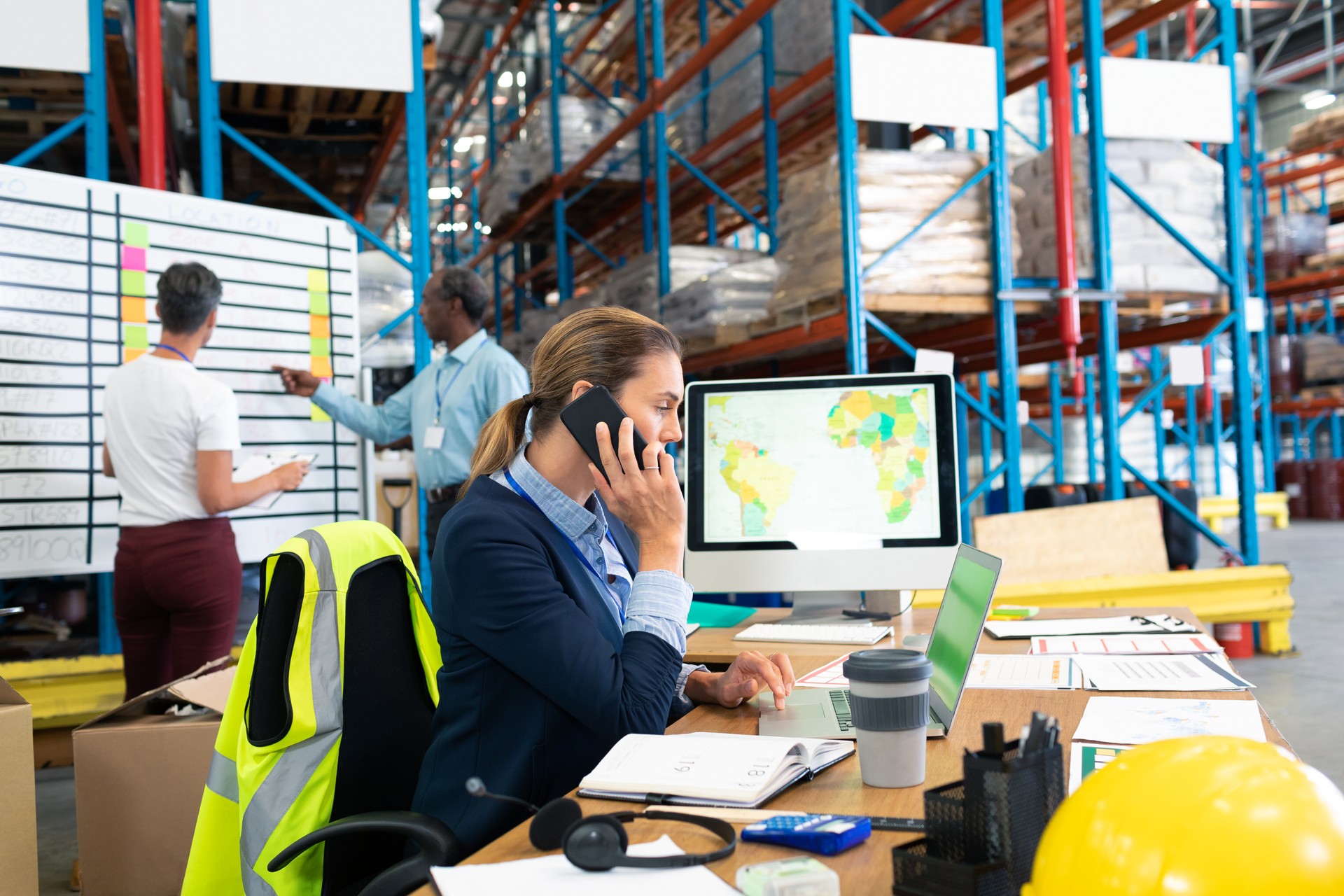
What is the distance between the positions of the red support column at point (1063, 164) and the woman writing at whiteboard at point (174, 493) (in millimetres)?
4302

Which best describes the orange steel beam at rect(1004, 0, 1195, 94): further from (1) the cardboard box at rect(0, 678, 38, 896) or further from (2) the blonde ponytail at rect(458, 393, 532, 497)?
(1) the cardboard box at rect(0, 678, 38, 896)

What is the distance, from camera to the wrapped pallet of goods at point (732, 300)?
264 inches

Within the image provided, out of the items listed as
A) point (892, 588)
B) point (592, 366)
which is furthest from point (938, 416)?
point (592, 366)

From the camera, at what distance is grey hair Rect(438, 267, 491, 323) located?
4.58 m

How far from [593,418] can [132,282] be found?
11.0 ft

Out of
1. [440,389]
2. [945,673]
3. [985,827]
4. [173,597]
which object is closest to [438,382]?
[440,389]

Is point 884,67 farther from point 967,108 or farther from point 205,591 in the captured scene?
point 205,591

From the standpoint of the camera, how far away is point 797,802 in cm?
130

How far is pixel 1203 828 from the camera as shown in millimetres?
670

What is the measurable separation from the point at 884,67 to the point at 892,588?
3285mm

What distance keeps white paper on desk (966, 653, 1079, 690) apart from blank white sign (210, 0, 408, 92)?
4.02 metres

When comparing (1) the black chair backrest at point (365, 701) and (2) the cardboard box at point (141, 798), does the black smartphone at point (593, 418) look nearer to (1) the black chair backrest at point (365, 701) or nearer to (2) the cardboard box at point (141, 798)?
(1) the black chair backrest at point (365, 701)

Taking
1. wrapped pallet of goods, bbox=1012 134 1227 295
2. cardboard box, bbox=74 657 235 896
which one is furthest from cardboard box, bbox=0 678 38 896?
wrapped pallet of goods, bbox=1012 134 1227 295

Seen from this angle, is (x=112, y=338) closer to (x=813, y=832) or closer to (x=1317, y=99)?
(x=813, y=832)
